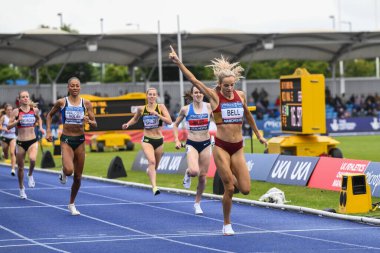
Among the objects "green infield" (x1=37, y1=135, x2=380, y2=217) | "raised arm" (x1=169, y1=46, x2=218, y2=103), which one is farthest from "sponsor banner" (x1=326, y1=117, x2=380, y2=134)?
"raised arm" (x1=169, y1=46, x2=218, y2=103)

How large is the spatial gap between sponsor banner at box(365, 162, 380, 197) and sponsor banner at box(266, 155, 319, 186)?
233 centimetres

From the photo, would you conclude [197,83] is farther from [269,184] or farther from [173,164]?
[173,164]

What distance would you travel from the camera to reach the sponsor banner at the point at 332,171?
18.8 m

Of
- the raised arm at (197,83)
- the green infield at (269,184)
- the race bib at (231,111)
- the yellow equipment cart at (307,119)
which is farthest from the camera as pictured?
the yellow equipment cart at (307,119)

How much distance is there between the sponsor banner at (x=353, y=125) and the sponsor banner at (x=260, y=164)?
3263cm

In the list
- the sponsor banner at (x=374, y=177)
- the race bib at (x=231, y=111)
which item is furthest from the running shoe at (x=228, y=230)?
the sponsor banner at (x=374, y=177)

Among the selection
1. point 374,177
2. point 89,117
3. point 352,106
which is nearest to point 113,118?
point 374,177

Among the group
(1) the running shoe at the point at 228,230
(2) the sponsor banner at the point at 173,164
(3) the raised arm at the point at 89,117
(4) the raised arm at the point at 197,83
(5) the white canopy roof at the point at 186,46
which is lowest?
(1) the running shoe at the point at 228,230

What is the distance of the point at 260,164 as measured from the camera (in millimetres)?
23641

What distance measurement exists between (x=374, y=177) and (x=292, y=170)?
3.83m

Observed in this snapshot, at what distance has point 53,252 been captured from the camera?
11961mm

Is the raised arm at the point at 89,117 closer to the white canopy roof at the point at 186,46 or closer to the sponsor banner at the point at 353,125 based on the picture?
the white canopy roof at the point at 186,46

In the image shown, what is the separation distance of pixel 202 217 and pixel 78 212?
7.49 ft

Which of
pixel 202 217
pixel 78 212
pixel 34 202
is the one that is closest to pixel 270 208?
pixel 202 217
